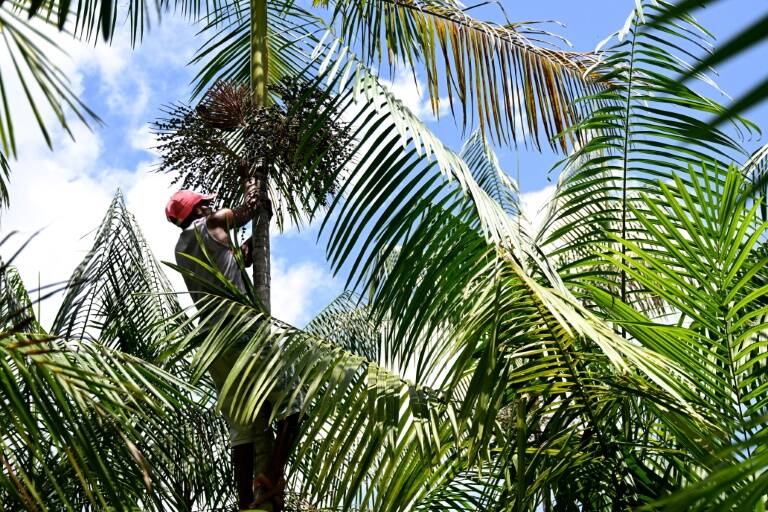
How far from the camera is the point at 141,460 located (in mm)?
2188

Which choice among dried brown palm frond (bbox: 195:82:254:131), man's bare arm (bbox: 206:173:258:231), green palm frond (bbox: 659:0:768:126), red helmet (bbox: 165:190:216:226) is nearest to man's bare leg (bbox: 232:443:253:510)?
man's bare arm (bbox: 206:173:258:231)

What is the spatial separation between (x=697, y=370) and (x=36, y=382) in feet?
6.62

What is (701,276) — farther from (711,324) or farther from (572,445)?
(572,445)

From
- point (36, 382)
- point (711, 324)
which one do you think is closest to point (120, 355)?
point (36, 382)

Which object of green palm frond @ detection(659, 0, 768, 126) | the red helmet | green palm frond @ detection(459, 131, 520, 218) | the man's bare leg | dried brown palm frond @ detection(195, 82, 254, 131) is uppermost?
green palm frond @ detection(459, 131, 520, 218)

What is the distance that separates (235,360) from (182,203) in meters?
0.74

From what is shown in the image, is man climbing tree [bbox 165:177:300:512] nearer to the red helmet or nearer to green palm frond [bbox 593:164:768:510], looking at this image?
the red helmet

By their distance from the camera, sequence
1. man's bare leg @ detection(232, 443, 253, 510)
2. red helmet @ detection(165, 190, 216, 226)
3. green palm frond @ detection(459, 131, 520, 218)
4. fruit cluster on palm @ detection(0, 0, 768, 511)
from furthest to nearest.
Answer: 1. green palm frond @ detection(459, 131, 520, 218)
2. red helmet @ detection(165, 190, 216, 226)
3. man's bare leg @ detection(232, 443, 253, 510)
4. fruit cluster on palm @ detection(0, 0, 768, 511)

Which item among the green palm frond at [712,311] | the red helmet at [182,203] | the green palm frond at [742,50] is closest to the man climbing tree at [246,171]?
the red helmet at [182,203]

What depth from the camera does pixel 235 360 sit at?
167 inches

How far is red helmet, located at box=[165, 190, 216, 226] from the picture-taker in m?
4.49

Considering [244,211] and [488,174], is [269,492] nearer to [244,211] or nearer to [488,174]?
[244,211]

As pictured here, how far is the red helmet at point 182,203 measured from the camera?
14.7 ft

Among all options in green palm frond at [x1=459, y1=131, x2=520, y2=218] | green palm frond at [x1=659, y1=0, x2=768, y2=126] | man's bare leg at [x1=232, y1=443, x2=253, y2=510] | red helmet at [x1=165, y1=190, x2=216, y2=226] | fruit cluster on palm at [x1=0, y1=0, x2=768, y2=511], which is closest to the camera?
green palm frond at [x1=659, y1=0, x2=768, y2=126]
